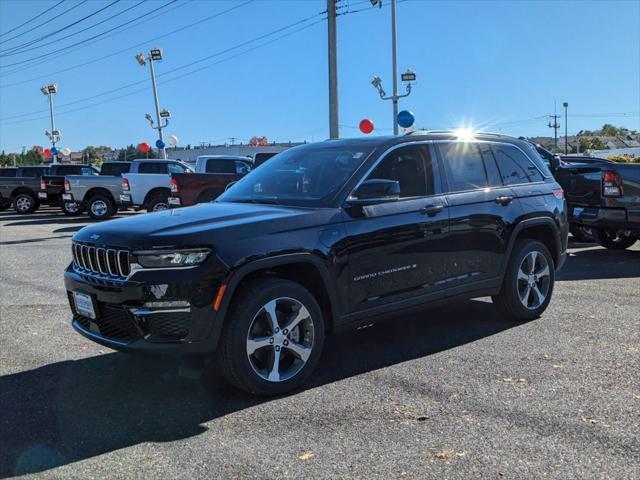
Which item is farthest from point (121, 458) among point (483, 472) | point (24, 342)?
point (24, 342)

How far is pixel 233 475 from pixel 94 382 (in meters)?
1.91

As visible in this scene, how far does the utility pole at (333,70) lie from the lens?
19328mm

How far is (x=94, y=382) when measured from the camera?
4688mm

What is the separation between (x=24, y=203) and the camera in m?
24.9

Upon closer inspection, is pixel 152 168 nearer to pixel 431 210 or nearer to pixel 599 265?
pixel 599 265

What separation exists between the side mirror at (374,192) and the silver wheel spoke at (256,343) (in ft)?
4.09

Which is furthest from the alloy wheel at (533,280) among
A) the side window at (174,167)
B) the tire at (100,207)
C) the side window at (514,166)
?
the tire at (100,207)

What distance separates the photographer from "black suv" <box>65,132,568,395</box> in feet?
13.2

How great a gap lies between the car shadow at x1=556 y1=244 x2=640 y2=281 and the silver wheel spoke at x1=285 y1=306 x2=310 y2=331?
5.31m

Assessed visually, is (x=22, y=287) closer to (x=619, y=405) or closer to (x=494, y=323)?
(x=494, y=323)

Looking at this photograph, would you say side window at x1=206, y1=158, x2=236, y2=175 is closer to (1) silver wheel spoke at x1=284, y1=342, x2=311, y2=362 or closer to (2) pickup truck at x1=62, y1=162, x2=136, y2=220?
(2) pickup truck at x1=62, y1=162, x2=136, y2=220

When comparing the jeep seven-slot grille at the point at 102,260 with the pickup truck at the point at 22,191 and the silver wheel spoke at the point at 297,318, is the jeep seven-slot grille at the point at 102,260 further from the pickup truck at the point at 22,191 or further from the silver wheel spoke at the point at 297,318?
the pickup truck at the point at 22,191

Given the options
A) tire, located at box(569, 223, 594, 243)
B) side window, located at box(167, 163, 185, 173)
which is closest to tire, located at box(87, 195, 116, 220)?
side window, located at box(167, 163, 185, 173)

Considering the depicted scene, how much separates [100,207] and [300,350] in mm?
18477
